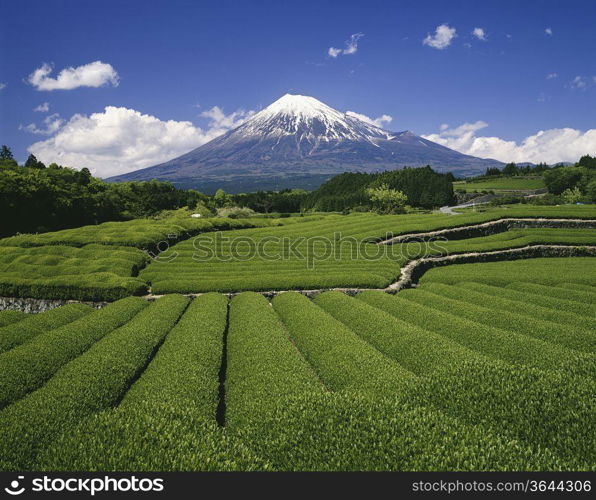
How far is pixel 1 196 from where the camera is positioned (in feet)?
176

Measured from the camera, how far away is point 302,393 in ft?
32.4

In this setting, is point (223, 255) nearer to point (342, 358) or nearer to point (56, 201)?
point (342, 358)

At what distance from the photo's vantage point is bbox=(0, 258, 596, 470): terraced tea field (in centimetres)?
720

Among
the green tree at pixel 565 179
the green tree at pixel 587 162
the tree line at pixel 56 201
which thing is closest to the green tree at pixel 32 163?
the tree line at pixel 56 201

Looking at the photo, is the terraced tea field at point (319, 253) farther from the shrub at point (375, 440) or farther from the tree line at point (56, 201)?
the tree line at point (56, 201)

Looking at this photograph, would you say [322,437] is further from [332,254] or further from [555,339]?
[332,254]

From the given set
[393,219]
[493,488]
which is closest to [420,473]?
[493,488]

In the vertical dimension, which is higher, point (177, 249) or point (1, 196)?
point (1, 196)

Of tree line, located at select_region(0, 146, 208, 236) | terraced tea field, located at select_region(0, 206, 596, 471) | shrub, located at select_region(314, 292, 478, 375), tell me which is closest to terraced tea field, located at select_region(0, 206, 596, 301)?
terraced tea field, located at select_region(0, 206, 596, 471)

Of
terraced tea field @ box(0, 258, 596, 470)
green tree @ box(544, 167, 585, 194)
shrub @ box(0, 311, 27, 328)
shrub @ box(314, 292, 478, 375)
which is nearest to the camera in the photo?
terraced tea field @ box(0, 258, 596, 470)

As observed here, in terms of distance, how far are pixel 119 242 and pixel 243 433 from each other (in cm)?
3537

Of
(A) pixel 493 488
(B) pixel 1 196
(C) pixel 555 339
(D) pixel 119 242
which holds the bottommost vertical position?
(C) pixel 555 339

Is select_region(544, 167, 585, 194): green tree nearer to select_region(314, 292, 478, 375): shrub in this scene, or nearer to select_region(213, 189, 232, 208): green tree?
select_region(213, 189, 232, 208): green tree

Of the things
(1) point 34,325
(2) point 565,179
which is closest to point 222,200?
(1) point 34,325
